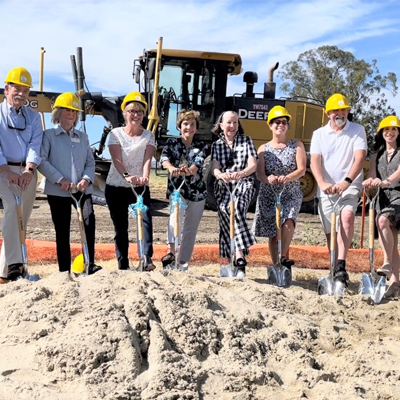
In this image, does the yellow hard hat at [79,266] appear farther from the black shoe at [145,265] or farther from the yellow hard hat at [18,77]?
the yellow hard hat at [18,77]

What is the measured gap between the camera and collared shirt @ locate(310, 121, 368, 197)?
5.88 metres

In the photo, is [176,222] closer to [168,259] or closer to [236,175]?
[168,259]

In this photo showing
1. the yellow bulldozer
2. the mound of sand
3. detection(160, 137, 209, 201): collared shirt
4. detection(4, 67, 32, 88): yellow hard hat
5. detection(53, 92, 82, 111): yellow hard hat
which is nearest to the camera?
the mound of sand

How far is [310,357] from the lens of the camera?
3781 millimetres

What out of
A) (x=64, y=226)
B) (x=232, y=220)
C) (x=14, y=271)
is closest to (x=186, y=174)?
(x=232, y=220)

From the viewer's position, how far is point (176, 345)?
3670 mm

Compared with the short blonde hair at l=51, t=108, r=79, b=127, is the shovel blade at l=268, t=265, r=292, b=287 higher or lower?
lower

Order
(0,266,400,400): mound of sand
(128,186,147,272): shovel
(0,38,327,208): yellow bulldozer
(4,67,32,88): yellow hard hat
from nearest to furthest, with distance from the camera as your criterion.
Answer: (0,266,400,400): mound of sand, (4,67,32,88): yellow hard hat, (128,186,147,272): shovel, (0,38,327,208): yellow bulldozer

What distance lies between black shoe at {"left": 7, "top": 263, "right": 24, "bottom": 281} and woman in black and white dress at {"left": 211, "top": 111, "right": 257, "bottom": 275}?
2043mm

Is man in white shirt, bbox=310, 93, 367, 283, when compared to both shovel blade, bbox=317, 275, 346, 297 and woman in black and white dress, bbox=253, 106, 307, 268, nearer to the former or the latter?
shovel blade, bbox=317, 275, 346, 297

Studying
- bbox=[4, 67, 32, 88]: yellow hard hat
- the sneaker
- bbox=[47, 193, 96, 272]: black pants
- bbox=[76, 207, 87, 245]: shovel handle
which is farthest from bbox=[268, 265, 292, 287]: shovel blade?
bbox=[4, 67, 32, 88]: yellow hard hat

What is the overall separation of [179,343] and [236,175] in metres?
2.60

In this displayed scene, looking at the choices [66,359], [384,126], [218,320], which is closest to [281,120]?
[384,126]

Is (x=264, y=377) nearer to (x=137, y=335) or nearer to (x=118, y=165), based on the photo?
(x=137, y=335)
